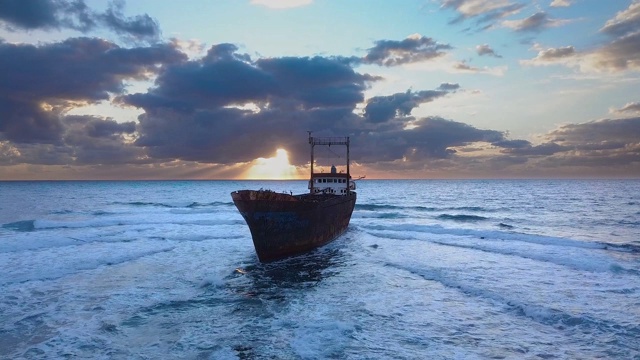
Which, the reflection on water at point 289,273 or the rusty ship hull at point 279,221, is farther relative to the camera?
the rusty ship hull at point 279,221

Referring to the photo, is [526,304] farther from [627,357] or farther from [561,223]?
[561,223]

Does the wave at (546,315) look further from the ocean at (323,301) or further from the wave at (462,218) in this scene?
the wave at (462,218)

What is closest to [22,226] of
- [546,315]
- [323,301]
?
[323,301]

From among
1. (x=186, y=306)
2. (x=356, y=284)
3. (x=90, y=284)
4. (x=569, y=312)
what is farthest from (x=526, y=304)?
(x=90, y=284)

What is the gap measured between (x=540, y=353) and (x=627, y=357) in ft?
6.31

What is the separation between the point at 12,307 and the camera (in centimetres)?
1251

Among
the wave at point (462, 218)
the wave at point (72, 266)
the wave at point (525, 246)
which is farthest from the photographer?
the wave at point (462, 218)

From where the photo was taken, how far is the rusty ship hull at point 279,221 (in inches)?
732

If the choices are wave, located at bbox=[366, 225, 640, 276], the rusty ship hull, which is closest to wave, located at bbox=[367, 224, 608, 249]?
wave, located at bbox=[366, 225, 640, 276]

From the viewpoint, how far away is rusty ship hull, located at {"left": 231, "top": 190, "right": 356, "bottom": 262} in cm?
1859

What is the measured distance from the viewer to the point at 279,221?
19203 mm

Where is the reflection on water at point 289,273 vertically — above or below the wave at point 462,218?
above

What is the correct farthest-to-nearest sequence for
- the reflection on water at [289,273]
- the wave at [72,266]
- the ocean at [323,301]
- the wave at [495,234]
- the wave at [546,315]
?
1. the wave at [495,234]
2. the wave at [72,266]
3. the reflection on water at [289,273]
4. the wave at [546,315]
5. the ocean at [323,301]

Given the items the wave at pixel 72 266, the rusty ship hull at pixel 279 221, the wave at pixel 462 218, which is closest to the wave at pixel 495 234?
the wave at pixel 462 218
